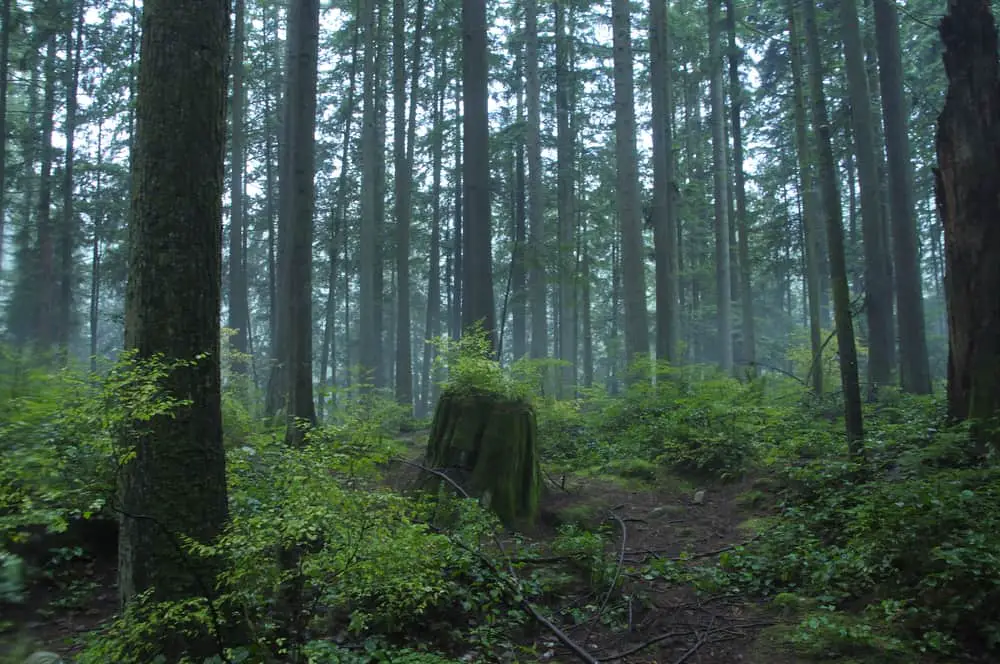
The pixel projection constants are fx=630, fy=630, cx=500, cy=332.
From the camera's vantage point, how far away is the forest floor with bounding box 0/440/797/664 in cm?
449

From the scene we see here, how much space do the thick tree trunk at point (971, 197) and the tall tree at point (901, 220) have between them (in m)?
6.47

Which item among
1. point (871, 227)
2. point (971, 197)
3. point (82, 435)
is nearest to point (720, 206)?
point (871, 227)

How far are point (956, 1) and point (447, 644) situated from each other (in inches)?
359

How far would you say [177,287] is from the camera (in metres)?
3.97

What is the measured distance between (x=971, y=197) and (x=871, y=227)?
7.49m

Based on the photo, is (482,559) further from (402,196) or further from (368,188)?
(368,188)

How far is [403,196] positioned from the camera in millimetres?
20969

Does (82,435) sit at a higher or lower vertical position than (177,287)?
lower

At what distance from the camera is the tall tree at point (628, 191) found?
1590 centimetres

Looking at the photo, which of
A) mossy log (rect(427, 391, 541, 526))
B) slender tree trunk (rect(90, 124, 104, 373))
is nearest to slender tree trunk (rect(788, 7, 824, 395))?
mossy log (rect(427, 391, 541, 526))

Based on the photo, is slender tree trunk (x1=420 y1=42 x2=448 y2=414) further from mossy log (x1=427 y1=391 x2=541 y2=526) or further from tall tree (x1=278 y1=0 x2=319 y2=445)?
mossy log (x1=427 y1=391 x2=541 y2=526)

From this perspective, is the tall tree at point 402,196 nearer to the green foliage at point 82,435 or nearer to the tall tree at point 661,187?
the tall tree at point 661,187

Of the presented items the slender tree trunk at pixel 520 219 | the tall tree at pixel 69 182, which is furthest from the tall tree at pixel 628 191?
the tall tree at pixel 69 182

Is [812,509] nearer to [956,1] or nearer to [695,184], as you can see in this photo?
[956,1]
